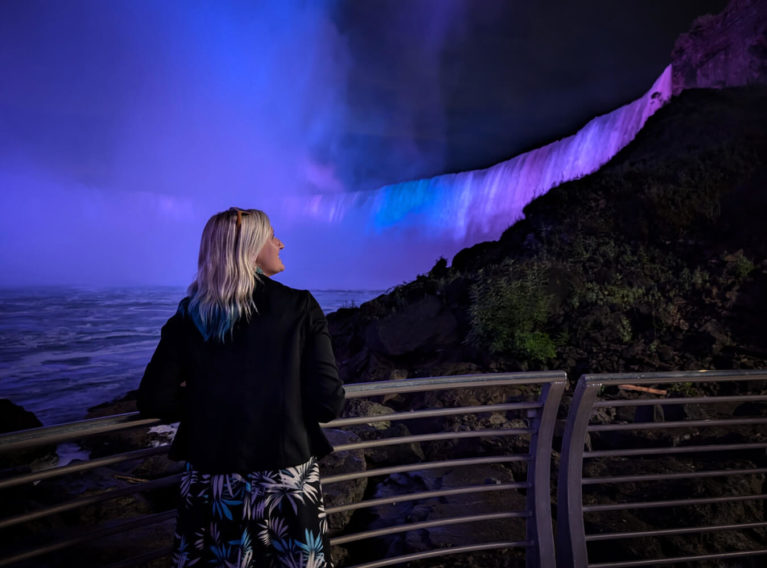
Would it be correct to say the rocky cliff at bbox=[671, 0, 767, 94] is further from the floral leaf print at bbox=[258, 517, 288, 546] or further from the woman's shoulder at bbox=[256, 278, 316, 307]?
the floral leaf print at bbox=[258, 517, 288, 546]

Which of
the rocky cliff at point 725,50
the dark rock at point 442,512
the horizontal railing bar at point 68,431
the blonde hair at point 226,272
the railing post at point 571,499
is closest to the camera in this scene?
the horizontal railing bar at point 68,431

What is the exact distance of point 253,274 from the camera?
1.47 meters

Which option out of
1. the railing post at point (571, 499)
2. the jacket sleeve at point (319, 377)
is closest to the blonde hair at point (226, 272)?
the jacket sleeve at point (319, 377)

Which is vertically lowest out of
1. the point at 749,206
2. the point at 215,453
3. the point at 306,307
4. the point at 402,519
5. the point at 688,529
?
the point at 402,519

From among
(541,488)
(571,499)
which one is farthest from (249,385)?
(571,499)

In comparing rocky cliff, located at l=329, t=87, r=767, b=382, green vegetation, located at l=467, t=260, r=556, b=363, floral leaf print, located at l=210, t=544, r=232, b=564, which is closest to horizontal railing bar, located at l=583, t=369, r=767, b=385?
floral leaf print, located at l=210, t=544, r=232, b=564

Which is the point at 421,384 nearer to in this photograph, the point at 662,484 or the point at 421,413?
the point at 421,413

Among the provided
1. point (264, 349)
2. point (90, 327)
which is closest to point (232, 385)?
point (264, 349)

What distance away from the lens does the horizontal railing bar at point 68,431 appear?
1.29 meters

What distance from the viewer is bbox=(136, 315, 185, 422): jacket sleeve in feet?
4.69

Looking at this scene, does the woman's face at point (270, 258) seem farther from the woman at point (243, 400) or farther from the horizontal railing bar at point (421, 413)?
the horizontal railing bar at point (421, 413)

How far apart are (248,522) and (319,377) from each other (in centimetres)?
48

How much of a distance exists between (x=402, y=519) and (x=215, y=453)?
2.42 m

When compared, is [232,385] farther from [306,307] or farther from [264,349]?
[306,307]
